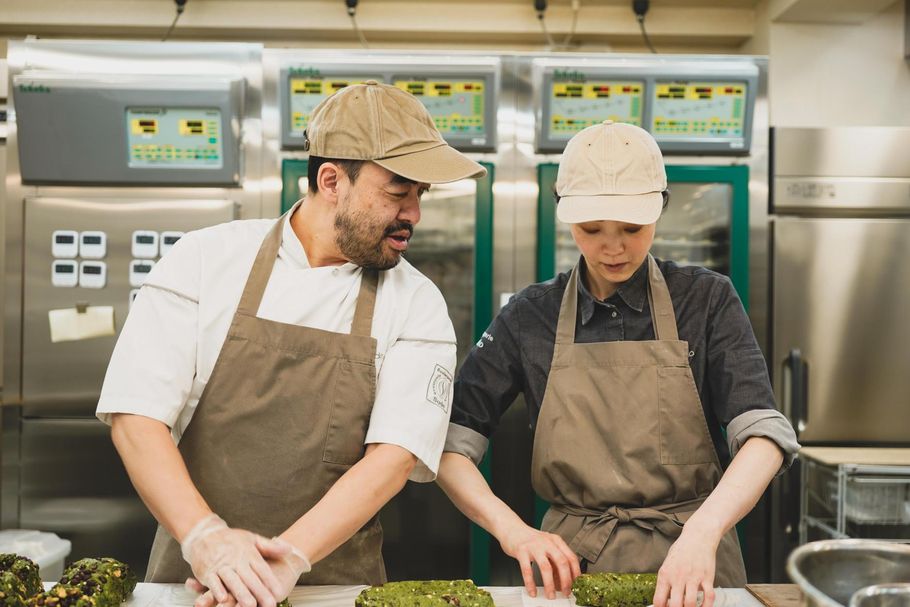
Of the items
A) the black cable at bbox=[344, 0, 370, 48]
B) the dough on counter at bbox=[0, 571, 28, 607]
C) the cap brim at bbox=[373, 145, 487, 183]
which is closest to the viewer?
the dough on counter at bbox=[0, 571, 28, 607]

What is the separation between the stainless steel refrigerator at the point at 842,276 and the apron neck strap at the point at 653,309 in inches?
65.8

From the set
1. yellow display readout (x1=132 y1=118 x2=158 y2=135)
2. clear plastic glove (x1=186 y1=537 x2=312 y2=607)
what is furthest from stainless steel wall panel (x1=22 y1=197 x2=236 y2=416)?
clear plastic glove (x1=186 y1=537 x2=312 y2=607)

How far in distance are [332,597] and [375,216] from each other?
0.70 m

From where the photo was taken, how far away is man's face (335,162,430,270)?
1.46 m

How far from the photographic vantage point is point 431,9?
3725mm

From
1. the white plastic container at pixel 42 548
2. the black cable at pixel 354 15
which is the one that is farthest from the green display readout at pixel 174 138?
the white plastic container at pixel 42 548

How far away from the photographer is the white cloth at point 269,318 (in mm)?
1379

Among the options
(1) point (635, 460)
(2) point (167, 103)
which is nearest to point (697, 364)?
(1) point (635, 460)

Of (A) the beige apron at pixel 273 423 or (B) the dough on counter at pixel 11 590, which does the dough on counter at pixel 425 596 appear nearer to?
(A) the beige apron at pixel 273 423

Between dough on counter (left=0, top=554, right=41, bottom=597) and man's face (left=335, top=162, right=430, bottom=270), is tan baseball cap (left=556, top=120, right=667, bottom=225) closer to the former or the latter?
man's face (left=335, top=162, right=430, bottom=270)

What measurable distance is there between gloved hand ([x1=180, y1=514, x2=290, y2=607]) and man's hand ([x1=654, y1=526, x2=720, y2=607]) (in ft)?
2.02

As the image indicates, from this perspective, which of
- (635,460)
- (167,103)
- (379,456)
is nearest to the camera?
(379,456)

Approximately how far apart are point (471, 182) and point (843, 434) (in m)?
1.82

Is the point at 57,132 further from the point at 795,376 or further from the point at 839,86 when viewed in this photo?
the point at 839,86
